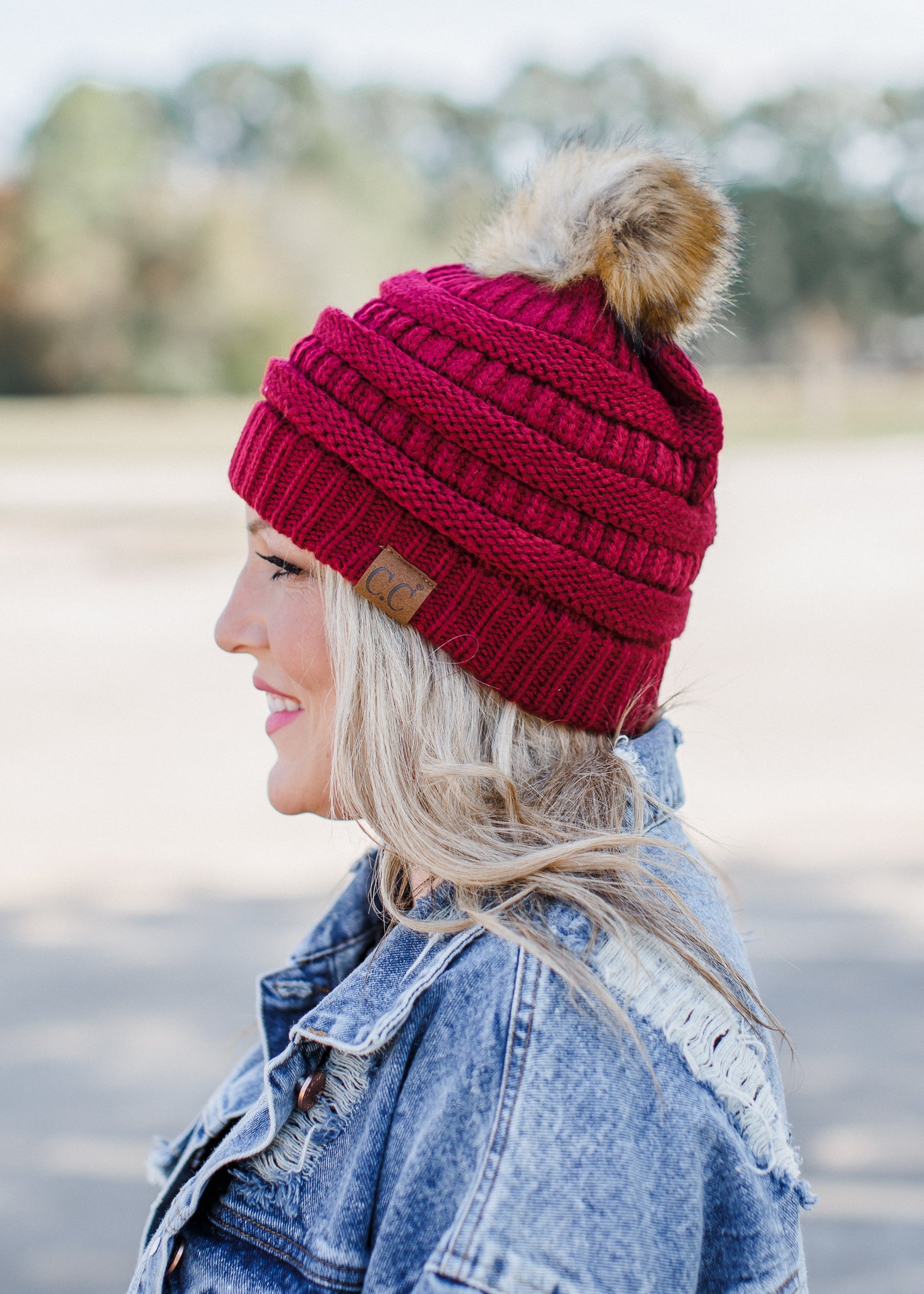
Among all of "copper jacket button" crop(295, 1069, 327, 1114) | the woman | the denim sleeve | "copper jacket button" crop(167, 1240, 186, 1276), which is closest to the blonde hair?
the woman

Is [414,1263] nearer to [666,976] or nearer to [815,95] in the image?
[666,976]

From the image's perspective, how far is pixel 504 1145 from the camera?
116cm

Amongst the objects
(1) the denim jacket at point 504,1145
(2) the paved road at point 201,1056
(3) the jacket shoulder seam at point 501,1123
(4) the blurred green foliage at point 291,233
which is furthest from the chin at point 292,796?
(4) the blurred green foliage at point 291,233

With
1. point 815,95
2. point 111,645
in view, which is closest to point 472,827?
point 111,645

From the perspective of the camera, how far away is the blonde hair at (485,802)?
1386mm

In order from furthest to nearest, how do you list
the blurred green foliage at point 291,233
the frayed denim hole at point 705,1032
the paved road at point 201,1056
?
the blurred green foliage at point 291,233
the paved road at point 201,1056
the frayed denim hole at point 705,1032

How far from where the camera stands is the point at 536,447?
1.57 meters

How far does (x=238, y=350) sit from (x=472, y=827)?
42026mm

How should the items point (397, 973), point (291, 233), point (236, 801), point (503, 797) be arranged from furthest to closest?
point (291, 233), point (236, 801), point (503, 797), point (397, 973)

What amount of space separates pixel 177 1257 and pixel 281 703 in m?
0.71

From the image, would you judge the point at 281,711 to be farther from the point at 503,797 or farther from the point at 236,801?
the point at 236,801

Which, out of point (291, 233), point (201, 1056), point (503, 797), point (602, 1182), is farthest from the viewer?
point (291, 233)

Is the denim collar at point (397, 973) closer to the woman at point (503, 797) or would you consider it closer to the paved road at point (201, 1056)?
the woman at point (503, 797)

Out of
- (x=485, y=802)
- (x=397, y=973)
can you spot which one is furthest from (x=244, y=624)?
(x=397, y=973)
